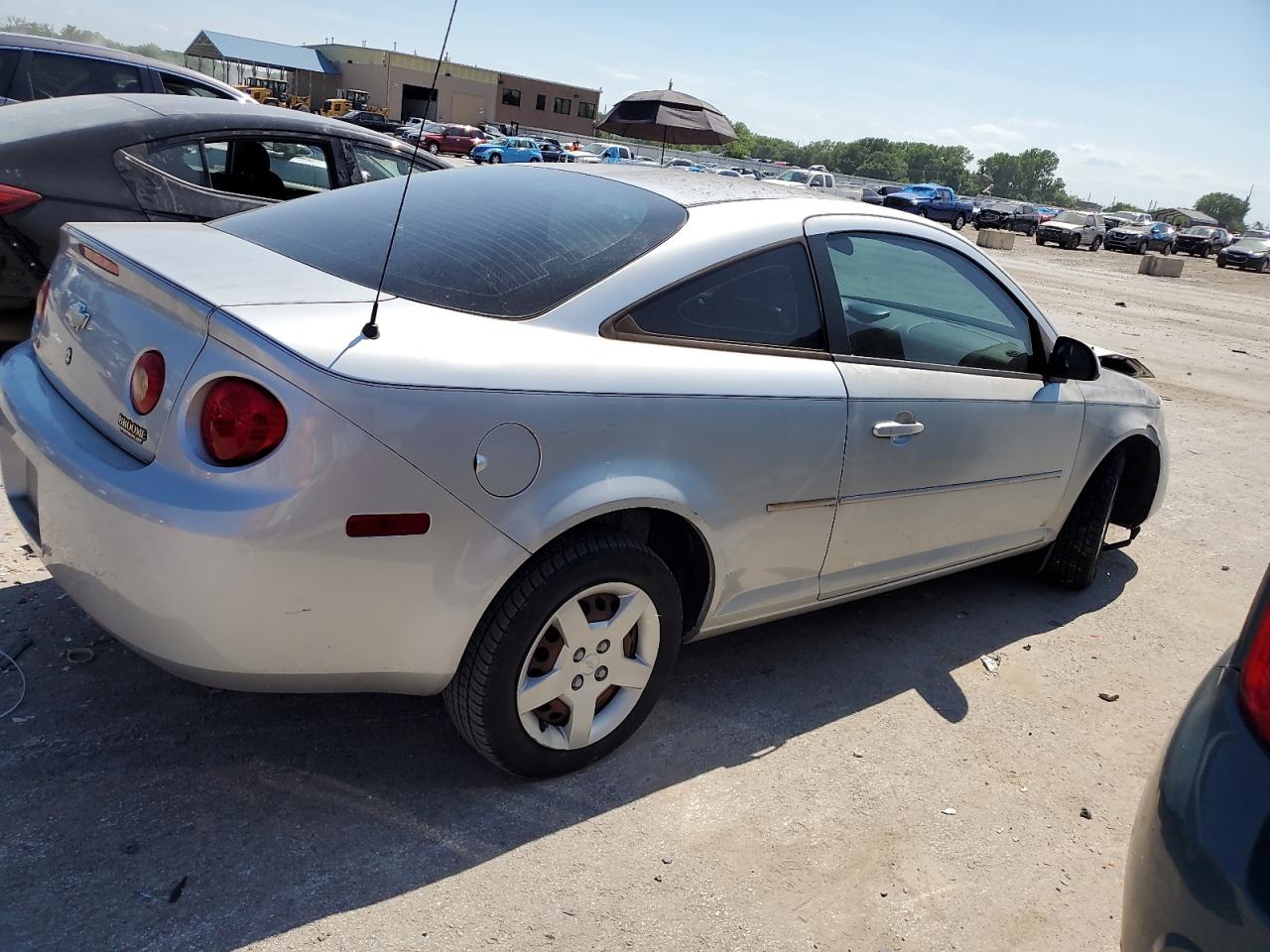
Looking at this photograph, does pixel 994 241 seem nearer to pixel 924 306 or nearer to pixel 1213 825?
pixel 924 306

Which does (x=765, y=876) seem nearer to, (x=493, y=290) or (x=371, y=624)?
(x=371, y=624)

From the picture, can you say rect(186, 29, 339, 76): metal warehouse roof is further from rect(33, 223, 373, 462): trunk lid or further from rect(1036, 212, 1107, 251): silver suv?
rect(33, 223, 373, 462): trunk lid

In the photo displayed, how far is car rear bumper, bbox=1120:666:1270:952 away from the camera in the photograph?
1506mm

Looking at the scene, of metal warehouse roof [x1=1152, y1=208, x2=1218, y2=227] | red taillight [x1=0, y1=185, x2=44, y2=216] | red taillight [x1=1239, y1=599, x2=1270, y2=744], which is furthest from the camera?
metal warehouse roof [x1=1152, y1=208, x2=1218, y2=227]

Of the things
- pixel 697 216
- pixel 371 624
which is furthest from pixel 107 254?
pixel 697 216

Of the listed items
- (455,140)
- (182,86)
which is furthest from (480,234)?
(455,140)

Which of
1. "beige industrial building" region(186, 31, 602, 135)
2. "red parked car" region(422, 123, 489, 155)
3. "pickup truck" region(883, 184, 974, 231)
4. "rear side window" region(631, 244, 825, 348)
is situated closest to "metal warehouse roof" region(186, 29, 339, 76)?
"beige industrial building" region(186, 31, 602, 135)

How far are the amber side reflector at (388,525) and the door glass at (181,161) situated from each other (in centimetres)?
378

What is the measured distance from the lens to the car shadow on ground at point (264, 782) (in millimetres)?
2176

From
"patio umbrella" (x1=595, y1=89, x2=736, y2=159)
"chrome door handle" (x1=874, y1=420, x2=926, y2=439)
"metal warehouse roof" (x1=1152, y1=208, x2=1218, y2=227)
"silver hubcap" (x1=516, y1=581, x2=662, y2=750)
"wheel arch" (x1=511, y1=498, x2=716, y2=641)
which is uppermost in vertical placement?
"metal warehouse roof" (x1=1152, y1=208, x2=1218, y2=227)

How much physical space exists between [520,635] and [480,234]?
3.76 feet

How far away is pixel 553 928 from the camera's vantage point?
2242 millimetres

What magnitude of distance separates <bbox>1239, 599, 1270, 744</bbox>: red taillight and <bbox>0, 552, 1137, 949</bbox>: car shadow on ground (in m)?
1.53

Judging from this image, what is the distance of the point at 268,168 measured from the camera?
5.70 meters
